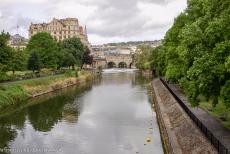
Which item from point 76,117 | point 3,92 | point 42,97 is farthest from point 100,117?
point 42,97

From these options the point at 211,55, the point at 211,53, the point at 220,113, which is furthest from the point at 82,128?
the point at 211,55

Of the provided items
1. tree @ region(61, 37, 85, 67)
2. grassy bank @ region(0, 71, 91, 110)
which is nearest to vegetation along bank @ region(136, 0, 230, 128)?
grassy bank @ region(0, 71, 91, 110)

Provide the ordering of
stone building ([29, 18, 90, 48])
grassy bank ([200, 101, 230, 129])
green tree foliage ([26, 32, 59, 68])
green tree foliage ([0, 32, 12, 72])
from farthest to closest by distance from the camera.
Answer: stone building ([29, 18, 90, 48]), green tree foliage ([26, 32, 59, 68]), green tree foliage ([0, 32, 12, 72]), grassy bank ([200, 101, 230, 129])

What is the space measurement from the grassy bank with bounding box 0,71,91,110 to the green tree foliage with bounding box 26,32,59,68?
5.39 metres

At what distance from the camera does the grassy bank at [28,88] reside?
177ft

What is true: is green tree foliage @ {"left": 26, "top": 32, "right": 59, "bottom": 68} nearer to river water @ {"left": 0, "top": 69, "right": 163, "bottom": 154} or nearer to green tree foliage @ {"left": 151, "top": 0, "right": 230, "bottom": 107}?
river water @ {"left": 0, "top": 69, "right": 163, "bottom": 154}

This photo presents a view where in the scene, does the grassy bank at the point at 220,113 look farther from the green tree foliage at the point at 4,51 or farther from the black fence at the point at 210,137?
the green tree foliage at the point at 4,51

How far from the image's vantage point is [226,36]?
22094 millimetres

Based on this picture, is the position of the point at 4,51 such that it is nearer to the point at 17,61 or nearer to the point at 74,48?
the point at 17,61

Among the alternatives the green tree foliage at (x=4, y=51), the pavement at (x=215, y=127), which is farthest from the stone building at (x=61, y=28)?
the pavement at (x=215, y=127)

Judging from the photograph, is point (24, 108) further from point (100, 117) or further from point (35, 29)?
point (35, 29)

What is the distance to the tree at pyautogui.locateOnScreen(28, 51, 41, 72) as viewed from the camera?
8191cm

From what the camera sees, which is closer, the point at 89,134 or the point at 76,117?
the point at 89,134

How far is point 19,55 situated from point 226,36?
54501 millimetres
